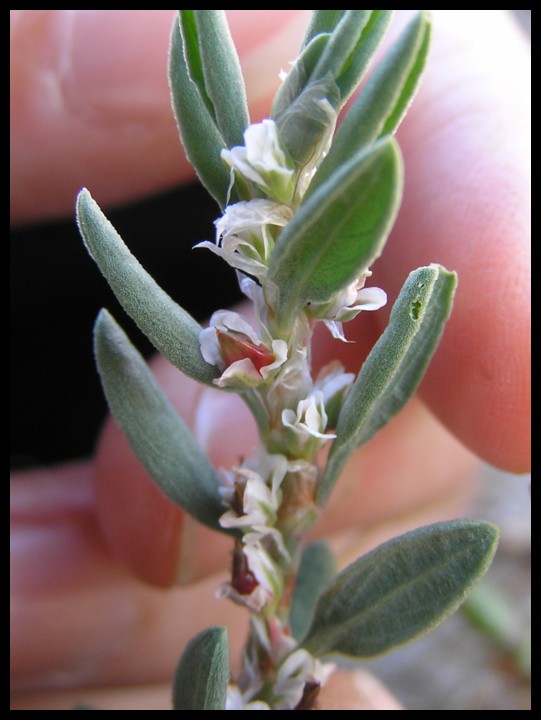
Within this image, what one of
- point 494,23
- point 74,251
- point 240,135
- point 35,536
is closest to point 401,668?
point 35,536

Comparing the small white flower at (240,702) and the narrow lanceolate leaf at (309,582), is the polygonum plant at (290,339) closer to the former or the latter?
the small white flower at (240,702)

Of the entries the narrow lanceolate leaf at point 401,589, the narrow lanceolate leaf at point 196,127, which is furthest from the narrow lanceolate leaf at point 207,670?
the narrow lanceolate leaf at point 196,127

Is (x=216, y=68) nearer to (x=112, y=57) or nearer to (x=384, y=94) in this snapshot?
(x=384, y=94)

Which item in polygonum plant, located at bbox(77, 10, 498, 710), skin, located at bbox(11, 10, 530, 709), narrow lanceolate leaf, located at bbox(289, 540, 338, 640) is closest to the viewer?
polygonum plant, located at bbox(77, 10, 498, 710)

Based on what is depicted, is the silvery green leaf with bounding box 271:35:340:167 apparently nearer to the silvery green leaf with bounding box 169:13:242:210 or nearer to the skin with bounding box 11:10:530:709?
the silvery green leaf with bounding box 169:13:242:210

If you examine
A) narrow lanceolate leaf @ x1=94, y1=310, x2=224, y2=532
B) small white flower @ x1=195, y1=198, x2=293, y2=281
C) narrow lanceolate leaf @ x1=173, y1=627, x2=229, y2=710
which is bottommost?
narrow lanceolate leaf @ x1=173, y1=627, x2=229, y2=710

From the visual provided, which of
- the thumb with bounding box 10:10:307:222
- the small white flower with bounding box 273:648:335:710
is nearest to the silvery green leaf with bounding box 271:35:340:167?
the small white flower with bounding box 273:648:335:710

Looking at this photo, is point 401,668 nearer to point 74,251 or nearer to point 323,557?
point 323,557
